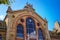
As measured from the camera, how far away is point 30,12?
29328mm

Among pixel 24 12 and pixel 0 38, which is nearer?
pixel 0 38

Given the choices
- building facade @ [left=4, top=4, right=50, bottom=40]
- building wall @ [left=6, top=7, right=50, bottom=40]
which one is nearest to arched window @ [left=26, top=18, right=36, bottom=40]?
building facade @ [left=4, top=4, right=50, bottom=40]

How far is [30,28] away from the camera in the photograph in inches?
1107

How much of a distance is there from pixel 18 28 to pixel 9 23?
180 cm

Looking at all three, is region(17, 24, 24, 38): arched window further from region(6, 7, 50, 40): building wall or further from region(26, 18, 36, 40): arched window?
region(26, 18, 36, 40): arched window

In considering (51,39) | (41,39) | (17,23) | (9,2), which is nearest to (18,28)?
(17,23)

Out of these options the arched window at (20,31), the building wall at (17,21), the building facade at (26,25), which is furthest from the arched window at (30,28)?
the arched window at (20,31)

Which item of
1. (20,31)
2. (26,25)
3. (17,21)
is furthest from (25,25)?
(17,21)

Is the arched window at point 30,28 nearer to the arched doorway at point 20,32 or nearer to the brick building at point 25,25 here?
the brick building at point 25,25

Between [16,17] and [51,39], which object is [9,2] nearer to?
[16,17]

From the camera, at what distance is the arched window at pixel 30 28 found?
27548 millimetres

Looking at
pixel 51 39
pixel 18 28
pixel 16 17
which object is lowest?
pixel 51 39

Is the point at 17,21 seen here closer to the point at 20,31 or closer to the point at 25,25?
the point at 25,25

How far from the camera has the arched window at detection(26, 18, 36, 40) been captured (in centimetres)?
2755
